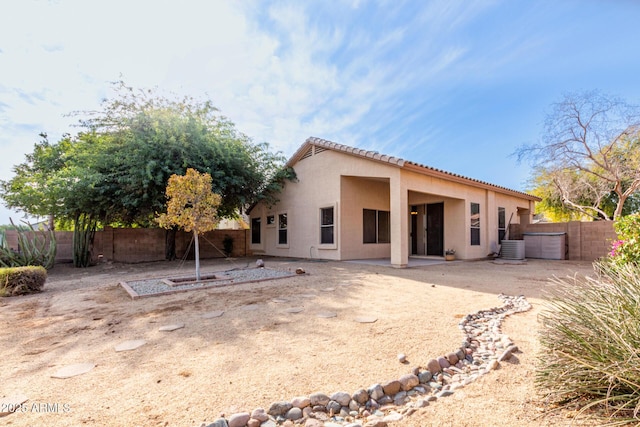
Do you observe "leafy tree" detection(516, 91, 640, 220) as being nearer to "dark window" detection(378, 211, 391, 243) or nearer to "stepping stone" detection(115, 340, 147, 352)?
"dark window" detection(378, 211, 391, 243)

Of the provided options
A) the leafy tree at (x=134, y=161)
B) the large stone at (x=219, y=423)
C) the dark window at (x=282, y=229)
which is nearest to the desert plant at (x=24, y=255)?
the leafy tree at (x=134, y=161)

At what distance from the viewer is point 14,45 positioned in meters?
6.55

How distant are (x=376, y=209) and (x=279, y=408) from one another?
1056 centimetres

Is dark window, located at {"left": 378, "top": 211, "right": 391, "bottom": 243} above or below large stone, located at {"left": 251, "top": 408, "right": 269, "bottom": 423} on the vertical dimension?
above

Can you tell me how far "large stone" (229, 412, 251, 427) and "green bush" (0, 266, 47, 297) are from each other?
685 centimetres

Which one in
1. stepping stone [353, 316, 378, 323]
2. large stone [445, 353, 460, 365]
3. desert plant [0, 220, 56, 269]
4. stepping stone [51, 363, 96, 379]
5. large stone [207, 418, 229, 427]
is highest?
desert plant [0, 220, 56, 269]

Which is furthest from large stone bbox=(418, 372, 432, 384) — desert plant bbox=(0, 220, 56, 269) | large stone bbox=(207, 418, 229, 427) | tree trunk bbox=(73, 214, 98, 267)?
tree trunk bbox=(73, 214, 98, 267)

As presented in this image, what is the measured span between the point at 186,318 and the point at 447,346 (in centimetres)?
324

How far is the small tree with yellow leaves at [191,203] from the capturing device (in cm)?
657

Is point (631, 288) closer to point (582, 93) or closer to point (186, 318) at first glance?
point (186, 318)

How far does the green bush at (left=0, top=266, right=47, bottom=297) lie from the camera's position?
582 cm

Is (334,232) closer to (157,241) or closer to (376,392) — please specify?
(157,241)

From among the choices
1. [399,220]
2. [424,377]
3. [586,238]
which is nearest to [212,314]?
[424,377]

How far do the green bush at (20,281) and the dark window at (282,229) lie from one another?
8.64 m
